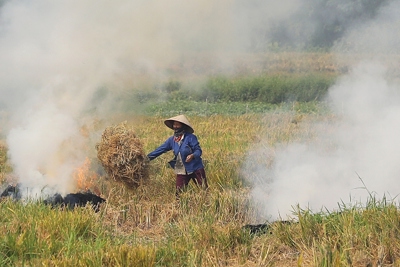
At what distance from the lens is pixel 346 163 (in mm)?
7770

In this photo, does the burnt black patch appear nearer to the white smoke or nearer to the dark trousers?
the white smoke

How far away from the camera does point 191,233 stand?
537 cm

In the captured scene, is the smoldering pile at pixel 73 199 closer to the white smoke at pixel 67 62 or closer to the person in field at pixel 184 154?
the white smoke at pixel 67 62

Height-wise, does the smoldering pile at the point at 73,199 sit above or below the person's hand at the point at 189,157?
below

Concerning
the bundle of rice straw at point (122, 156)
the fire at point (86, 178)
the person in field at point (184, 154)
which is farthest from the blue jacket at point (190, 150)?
the fire at point (86, 178)

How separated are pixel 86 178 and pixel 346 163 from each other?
3474 millimetres

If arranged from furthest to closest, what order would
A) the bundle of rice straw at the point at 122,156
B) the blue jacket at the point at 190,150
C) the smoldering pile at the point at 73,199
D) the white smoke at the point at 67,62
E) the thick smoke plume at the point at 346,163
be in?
the white smoke at the point at 67,62 < the blue jacket at the point at 190,150 < the bundle of rice straw at the point at 122,156 < the thick smoke plume at the point at 346,163 < the smoldering pile at the point at 73,199

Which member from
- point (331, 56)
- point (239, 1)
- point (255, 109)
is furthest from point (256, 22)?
point (331, 56)

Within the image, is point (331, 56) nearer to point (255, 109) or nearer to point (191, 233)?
point (255, 109)

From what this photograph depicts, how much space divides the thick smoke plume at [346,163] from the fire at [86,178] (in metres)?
2.13

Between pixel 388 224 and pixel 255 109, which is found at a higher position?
pixel 255 109

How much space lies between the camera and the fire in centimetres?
763

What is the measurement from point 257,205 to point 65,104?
341 cm

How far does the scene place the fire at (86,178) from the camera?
7.63 meters
